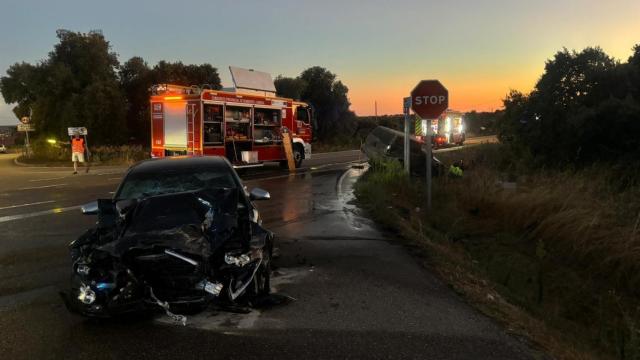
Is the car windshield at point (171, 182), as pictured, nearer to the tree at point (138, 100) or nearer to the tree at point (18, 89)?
the tree at point (138, 100)

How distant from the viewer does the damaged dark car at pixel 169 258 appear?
4.49 meters

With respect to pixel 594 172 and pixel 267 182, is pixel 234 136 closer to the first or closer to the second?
pixel 267 182

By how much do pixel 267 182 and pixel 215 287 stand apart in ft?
42.5

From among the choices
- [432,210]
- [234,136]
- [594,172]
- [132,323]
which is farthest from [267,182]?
[132,323]

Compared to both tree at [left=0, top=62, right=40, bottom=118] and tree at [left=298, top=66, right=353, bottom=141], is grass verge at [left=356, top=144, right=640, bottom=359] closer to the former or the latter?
tree at [left=0, top=62, right=40, bottom=118]

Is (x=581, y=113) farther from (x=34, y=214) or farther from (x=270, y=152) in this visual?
(x=34, y=214)

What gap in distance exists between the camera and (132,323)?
480cm

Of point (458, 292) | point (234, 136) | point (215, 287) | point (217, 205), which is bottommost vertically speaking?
point (458, 292)

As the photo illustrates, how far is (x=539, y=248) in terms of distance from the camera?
8.58 metres

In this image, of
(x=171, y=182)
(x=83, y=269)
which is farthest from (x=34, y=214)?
(x=83, y=269)

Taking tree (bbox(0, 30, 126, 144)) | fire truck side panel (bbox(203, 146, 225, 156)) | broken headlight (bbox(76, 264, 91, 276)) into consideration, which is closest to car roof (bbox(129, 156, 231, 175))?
broken headlight (bbox(76, 264, 91, 276))

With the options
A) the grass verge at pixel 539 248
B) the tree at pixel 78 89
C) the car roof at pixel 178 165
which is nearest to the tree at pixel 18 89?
the tree at pixel 78 89

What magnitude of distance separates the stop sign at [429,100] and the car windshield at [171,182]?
5.62 m

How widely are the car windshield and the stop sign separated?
5622mm
